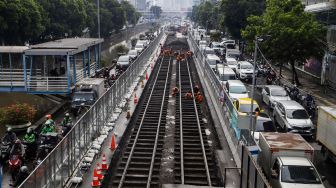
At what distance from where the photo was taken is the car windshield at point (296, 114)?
24.5m

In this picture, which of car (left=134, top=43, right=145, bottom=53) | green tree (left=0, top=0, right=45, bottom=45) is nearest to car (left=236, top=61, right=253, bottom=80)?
green tree (left=0, top=0, right=45, bottom=45)

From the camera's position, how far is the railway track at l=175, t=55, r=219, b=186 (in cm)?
1800

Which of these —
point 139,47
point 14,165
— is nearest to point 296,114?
point 14,165

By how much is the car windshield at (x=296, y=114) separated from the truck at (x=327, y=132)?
4073 mm

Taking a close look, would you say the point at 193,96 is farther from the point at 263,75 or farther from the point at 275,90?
the point at 263,75

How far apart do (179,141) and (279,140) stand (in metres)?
7.31

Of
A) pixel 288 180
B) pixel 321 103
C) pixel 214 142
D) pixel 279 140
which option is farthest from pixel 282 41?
pixel 288 180

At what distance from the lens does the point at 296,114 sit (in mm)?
24656

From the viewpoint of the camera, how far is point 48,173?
518 inches

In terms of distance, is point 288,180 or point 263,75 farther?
point 263,75

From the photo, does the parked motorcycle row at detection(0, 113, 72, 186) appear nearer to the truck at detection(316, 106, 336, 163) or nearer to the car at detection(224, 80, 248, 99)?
the truck at detection(316, 106, 336, 163)

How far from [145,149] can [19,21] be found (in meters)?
24.4

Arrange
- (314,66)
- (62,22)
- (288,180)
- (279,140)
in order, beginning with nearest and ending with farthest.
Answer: (288,180) < (279,140) < (314,66) < (62,22)

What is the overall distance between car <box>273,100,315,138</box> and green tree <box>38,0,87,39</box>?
3066cm
